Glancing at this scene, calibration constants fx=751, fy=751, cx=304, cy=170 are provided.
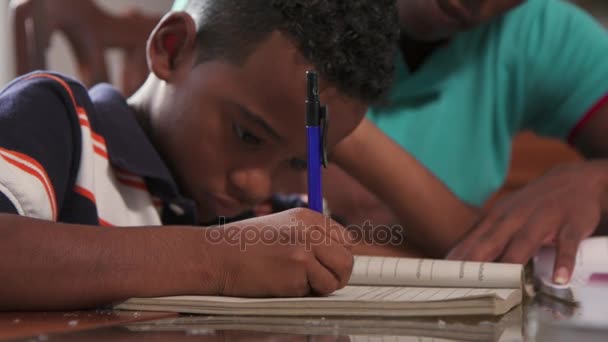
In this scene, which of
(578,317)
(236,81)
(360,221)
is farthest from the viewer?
(360,221)

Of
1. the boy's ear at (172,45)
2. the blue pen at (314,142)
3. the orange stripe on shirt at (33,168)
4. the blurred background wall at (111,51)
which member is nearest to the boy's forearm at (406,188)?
the boy's ear at (172,45)

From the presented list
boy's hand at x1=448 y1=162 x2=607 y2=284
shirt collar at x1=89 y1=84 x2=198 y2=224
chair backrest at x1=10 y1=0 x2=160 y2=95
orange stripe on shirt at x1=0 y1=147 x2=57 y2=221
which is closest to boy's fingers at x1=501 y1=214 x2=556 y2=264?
boy's hand at x1=448 y1=162 x2=607 y2=284

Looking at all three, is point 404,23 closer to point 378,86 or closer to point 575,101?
point 575,101

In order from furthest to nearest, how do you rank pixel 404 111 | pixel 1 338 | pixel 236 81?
pixel 404 111
pixel 236 81
pixel 1 338

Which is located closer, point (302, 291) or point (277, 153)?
point (302, 291)

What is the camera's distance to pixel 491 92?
4.32ft

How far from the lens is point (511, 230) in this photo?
2.71 ft

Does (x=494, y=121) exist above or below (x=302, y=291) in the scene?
Answer: below

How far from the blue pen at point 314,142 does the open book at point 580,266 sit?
10.1 inches

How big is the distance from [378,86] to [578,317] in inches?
13.6

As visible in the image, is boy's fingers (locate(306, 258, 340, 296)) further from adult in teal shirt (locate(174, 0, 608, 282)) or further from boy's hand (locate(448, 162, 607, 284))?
adult in teal shirt (locate(174, 0, 608, 282))

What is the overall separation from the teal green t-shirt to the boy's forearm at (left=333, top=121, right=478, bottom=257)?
0.76 feet

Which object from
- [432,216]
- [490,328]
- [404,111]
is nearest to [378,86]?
[432,216]

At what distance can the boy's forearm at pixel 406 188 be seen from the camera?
104 centimetres
